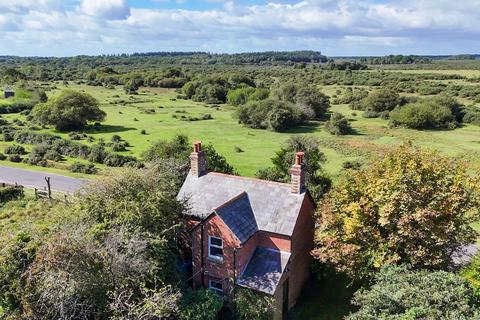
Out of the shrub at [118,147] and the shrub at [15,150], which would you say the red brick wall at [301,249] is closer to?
the shrub at [118,147]

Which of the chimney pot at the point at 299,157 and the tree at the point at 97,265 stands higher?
the chimney pot at the point at 299,157

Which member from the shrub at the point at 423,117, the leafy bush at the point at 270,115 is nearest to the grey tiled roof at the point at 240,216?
the leafy bush at the point at 270,115

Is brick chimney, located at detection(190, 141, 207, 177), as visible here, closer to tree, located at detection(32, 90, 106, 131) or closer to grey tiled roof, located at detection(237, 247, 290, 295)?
grey tiled roof, located at detection(237, 247, 290, 295)

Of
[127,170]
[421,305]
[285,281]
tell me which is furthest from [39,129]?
[421,305]

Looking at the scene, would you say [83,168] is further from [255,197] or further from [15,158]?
[255,197]

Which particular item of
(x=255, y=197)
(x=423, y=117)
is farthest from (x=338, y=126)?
(x=255, y=197)

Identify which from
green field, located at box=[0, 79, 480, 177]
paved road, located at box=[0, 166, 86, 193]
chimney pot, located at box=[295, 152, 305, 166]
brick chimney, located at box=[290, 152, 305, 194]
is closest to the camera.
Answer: chimney pot, located at box=[295, 152, 305, 166]

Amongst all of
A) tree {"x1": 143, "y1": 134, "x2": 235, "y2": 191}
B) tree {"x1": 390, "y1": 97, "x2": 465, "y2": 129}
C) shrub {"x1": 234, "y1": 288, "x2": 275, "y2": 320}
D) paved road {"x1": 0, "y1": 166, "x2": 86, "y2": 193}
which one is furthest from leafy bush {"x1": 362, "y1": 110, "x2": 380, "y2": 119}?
shrub {"x1": 234, "y1": 288, "x2": 275, "y2": 320}
